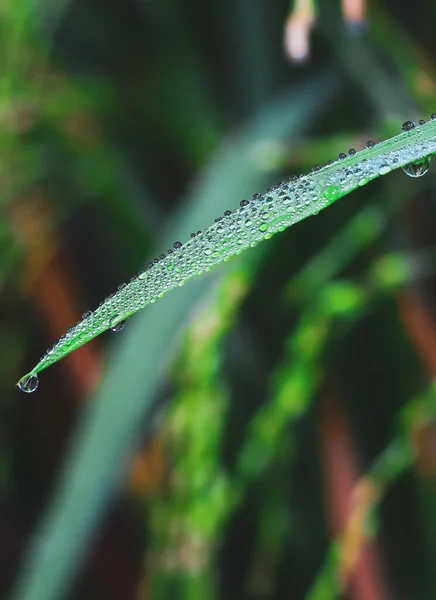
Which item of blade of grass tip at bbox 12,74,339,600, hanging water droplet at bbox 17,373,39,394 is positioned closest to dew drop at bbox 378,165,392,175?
hanging water droplet at bbox 17,373,39,394

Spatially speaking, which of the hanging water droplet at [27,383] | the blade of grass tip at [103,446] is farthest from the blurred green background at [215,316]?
the hanging water droplet at [27,383]

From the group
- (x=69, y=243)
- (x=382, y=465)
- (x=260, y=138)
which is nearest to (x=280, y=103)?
(x=260, y=138)

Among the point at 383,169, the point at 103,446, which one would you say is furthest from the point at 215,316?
the point at 383,169

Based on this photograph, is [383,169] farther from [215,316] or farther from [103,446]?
[103,446]

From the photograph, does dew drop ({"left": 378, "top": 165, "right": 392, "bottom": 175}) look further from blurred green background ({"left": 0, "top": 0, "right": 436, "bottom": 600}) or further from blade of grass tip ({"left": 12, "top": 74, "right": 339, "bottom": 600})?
blade of grass tip ({"left": 12, "top": 74, "right": 339, "bottom": 600})

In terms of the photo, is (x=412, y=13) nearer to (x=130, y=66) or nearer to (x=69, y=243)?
(x=130, y=66)

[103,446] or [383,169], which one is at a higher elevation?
[103,446]

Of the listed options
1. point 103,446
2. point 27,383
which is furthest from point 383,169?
point 103,446

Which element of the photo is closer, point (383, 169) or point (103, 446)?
point (383, 169)
